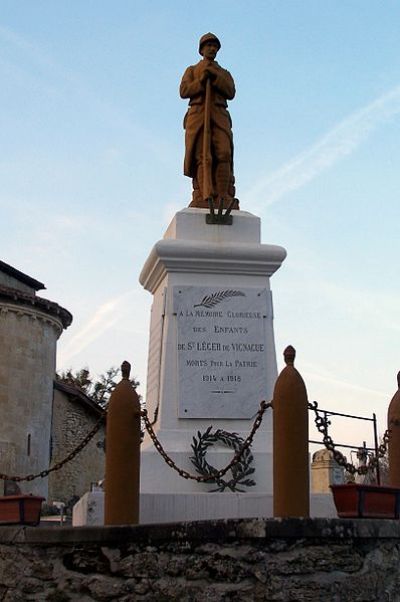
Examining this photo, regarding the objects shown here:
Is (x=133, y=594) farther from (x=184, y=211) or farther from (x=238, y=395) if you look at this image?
(x=184, y=211)

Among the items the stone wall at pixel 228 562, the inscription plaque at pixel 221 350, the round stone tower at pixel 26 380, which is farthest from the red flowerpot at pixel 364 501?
the round stone tower at pixel 26 380

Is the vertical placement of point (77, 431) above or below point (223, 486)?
above

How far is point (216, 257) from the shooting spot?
9.84 meters

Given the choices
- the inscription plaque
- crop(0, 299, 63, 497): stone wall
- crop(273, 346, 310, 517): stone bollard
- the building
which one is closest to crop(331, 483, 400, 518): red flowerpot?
crop(273, 346, 310, 517): stone bollard

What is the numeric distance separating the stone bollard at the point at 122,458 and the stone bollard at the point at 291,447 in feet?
3.95

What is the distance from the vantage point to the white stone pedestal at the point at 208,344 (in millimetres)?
9219

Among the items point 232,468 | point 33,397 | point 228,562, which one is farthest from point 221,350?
point 33,397

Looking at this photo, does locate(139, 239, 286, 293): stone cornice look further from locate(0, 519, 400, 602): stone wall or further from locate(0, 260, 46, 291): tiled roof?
locate(0, 260, 46, 291): tiled roof

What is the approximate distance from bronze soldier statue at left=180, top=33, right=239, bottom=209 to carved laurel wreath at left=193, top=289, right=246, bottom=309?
1172 mm

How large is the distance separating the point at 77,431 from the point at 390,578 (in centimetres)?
3105

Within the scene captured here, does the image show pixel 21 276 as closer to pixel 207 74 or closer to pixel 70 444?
pixel 70 444

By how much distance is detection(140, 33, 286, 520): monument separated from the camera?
9141 millimetres

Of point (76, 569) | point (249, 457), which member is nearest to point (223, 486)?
point (249, 457)

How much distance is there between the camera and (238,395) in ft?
31.0
